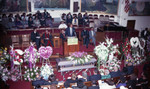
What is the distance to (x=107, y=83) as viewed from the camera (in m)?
7.56

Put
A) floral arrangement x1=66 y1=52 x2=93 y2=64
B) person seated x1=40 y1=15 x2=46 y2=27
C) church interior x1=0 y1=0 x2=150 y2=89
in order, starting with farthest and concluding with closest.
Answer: person seated x1=40 y1=15 x2=46 y2=27, floral arrangement x1=66 y1=52 x2=93 y2=64, church interior x1=0 y1=0 x2=150 y2=89

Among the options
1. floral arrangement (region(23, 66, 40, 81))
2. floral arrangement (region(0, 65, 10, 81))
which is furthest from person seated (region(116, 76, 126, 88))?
floral arrangement (region(0, 65, 10, 81))

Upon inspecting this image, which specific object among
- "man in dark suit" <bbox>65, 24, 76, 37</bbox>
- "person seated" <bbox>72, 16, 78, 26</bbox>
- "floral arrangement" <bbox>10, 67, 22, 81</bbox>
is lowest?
"floral arrangement" <bbox>10, 67, 22, 81</bbox>

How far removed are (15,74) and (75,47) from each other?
4.01 m

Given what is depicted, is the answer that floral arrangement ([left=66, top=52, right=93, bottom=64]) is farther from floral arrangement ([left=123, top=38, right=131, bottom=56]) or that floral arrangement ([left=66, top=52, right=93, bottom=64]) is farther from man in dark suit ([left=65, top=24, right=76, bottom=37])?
man in dark suit ([left=65, top=24, right=76, bottom=37])

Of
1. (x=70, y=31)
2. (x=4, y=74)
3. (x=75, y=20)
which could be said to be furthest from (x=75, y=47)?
(x=75, y=20)

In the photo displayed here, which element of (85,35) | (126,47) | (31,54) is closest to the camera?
(31,54)

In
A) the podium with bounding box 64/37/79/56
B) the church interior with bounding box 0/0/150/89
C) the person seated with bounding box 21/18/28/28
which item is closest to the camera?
the church interior with bounding box 0/0/150/89

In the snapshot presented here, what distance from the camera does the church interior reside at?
25.7ft

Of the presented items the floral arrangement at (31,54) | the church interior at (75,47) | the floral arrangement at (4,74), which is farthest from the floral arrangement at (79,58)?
the floral arrangement at (4,74)

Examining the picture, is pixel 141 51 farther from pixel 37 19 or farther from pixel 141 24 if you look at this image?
pixel 37 19

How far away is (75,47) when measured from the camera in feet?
34.6

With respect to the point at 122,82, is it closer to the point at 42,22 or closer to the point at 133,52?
the point at 133,52

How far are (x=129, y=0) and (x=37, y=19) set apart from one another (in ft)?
31.1
